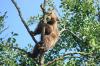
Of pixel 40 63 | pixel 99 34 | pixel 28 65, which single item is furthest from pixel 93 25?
pixel 40 63

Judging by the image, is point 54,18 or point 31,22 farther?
point 31,22

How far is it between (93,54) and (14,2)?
2693 millimetres

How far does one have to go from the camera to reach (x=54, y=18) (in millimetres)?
9805

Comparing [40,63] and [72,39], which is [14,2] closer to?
[40,63]

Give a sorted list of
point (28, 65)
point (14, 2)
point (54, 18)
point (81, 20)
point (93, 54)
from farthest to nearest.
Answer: point (81, 20) < point (28, 65) < point (54, 18) < point (93, 54) < point (14, 2)

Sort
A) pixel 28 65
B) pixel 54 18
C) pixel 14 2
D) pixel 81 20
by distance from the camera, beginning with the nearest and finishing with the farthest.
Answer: pixel 14 2 < pixel 54 18 < pixel 28 65 < pixel 81 20

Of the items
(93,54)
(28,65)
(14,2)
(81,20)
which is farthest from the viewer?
(81,20)

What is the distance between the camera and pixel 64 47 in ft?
66.5

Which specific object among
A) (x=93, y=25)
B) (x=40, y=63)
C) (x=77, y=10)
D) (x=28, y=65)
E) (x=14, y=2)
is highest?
(x=77, y=10)

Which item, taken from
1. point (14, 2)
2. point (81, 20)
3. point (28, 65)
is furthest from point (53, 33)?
point (81, 20)

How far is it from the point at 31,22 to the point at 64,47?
2687 mm

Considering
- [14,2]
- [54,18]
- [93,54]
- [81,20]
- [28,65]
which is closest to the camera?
[14,2]

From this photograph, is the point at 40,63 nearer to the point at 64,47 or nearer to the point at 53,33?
the point at 53,33

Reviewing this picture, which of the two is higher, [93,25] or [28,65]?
[93,25]
